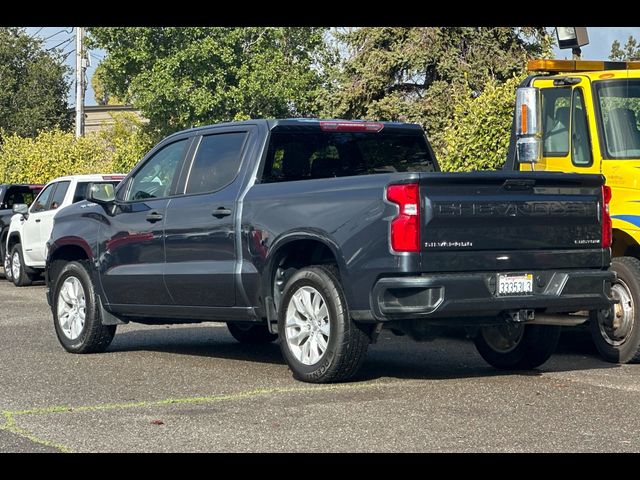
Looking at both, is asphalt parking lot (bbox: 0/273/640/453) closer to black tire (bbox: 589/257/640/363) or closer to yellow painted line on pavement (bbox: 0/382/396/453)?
yellow painted line on pavement (bbox: 0/382/396/453)

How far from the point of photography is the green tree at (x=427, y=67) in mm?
38781

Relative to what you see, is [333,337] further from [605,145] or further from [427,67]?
[427,67]

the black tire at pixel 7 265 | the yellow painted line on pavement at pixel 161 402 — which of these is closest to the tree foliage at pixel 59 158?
the black tire at pixel 7 265

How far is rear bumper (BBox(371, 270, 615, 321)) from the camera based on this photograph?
336 inches

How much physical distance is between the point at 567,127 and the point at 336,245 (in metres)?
3.30

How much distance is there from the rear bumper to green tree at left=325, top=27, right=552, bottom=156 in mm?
28716

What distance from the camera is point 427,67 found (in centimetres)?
3991

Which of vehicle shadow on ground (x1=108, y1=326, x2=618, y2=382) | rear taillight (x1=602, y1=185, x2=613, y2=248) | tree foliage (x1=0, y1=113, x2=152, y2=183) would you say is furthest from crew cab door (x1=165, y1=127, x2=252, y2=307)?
tree foliage (x1=0, y1=113, x2=152, y2=183)

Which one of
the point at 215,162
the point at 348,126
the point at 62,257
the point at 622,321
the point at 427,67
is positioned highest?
the point at 427,67

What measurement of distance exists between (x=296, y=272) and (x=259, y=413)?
5.59 feet

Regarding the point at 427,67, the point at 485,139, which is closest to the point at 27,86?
the point at 427,67

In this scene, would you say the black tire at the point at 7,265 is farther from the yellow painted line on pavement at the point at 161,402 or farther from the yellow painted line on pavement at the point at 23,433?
the yellow painted line on pavement at the point at 23,433

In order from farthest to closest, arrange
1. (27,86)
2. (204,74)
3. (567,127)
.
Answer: (27,86) → (204,74) → (567,127)
